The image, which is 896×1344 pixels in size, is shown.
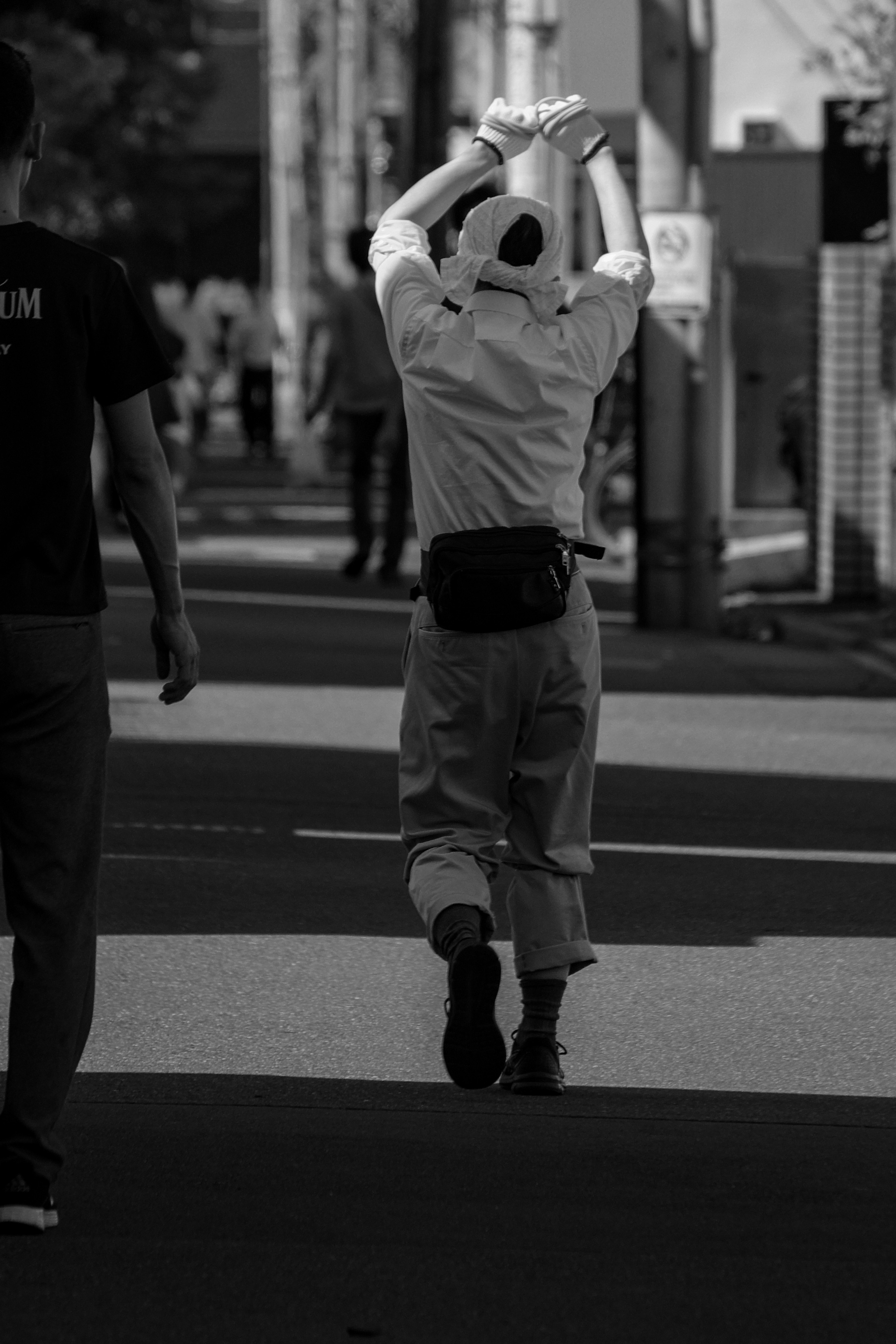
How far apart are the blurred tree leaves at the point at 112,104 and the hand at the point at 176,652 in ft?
56.9

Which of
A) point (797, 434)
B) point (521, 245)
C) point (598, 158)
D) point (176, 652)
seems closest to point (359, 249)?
point (797, 434)

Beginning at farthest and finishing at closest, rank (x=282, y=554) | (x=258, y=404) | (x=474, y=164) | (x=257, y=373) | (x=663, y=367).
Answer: (x=258, y=404) < (x=257, y=373) < (x=282, y=554) < (x=663, y=367) < (x=474, y=164)

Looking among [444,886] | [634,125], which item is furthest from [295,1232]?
[634,125]

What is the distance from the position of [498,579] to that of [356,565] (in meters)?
12.6

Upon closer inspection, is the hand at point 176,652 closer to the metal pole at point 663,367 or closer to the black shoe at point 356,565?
the metal pole at point 663,367

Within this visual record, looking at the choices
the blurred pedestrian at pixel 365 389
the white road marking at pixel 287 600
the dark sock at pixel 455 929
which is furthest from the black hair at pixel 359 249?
the dark sock at pixel 455 929

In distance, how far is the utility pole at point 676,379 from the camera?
48.0 feet

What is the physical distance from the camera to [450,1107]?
553 cm

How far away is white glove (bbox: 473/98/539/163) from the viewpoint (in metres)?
5.86

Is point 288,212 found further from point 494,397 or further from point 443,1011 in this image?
point 494,397

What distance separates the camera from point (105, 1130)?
527 cm

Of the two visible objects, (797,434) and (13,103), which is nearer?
(13,103)

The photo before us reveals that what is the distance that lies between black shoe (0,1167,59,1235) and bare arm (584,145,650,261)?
2.45 m

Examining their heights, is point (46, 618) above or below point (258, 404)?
above
